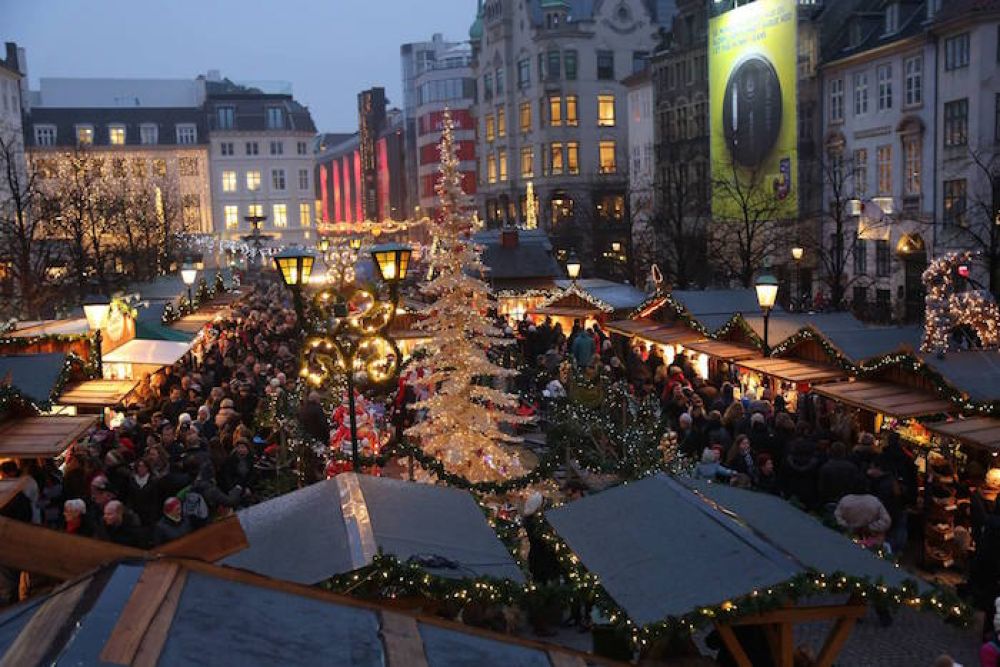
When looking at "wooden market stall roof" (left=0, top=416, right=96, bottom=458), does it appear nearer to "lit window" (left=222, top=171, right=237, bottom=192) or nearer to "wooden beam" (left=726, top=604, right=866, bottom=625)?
"wooden beam" (left=726, top=604, right=866, bottom=625)

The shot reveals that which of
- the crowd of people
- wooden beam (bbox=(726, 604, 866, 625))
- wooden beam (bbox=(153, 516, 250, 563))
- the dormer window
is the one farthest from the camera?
the dormer window

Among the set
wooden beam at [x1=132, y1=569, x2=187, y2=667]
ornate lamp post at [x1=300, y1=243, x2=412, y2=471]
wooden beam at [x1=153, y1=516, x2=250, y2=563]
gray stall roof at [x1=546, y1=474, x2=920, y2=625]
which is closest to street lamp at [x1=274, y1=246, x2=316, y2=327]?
ornate lamp post at [x1=300, y1=243, x2=412, y2=471]

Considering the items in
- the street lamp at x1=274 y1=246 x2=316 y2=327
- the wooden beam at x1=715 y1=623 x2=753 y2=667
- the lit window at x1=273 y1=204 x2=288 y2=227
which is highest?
the lit window at x1=273 y1=204 x2=288 y2=227

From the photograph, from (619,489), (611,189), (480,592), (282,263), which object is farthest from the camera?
(611,189)

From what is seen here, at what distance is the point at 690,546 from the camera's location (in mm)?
6668

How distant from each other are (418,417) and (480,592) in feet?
38.6

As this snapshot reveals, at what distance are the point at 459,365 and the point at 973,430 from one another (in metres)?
7.85

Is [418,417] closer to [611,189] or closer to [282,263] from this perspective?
[282,263]

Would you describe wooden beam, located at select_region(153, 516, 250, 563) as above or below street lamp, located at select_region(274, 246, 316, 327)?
below

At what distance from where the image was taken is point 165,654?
8.59 ft

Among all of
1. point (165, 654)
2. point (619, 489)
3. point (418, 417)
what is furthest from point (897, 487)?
point (165, 654)

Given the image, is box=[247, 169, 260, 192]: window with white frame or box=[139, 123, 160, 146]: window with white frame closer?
box=[139, 123, 160, 146]: window with white frame

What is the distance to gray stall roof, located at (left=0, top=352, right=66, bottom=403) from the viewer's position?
1521 centimetres

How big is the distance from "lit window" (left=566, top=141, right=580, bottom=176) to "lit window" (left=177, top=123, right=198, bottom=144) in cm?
2983
